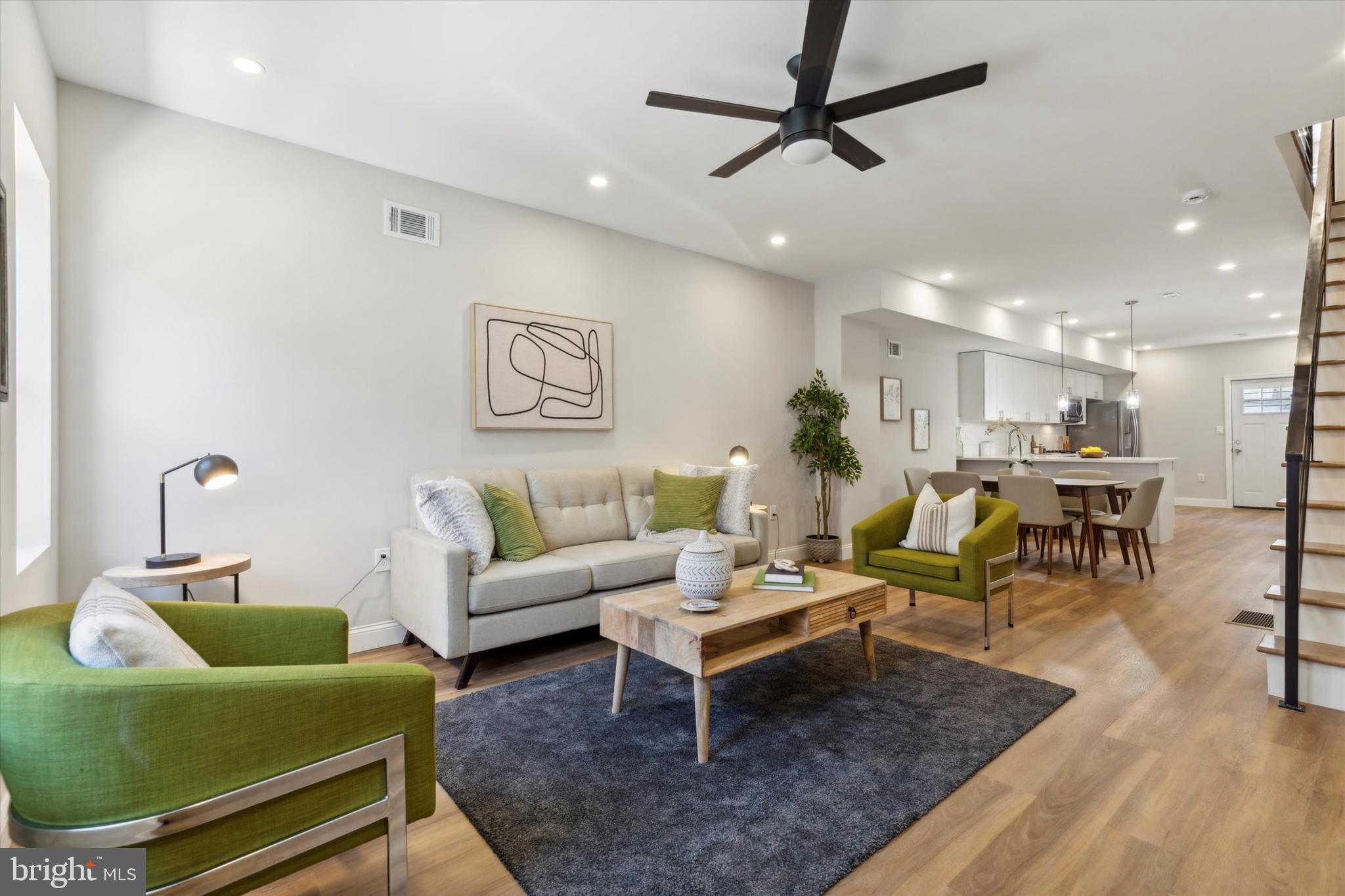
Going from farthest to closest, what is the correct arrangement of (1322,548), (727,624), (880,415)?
(880,415)
(1322,548)
(727,624)

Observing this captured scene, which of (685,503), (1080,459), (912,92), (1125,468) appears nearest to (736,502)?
(685,503)

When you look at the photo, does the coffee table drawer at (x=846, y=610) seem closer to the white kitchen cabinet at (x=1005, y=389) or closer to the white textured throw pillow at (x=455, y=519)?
the white textured throw pillow at (x=455, y=519)

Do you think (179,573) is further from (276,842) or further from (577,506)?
(577,506)

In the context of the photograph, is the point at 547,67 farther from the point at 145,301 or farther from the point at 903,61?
the point at 145,301

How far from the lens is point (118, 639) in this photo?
1.18m

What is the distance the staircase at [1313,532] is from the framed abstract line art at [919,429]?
368 centimetres

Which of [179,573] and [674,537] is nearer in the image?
[179,573]

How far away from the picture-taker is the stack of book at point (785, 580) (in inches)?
105

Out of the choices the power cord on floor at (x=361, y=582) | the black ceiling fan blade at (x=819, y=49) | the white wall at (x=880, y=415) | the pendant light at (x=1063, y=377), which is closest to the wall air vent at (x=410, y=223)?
the power cord on floor at (x=361, y=582)

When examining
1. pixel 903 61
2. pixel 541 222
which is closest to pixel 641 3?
pixel 903 61

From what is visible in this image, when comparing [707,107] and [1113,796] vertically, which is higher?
[707,107]

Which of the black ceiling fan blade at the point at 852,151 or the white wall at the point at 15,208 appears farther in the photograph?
A: the black ceiling fan blade at the point at 852,151

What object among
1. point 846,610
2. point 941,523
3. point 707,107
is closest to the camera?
point 707,107

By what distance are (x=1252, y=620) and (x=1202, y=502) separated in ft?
24.7
